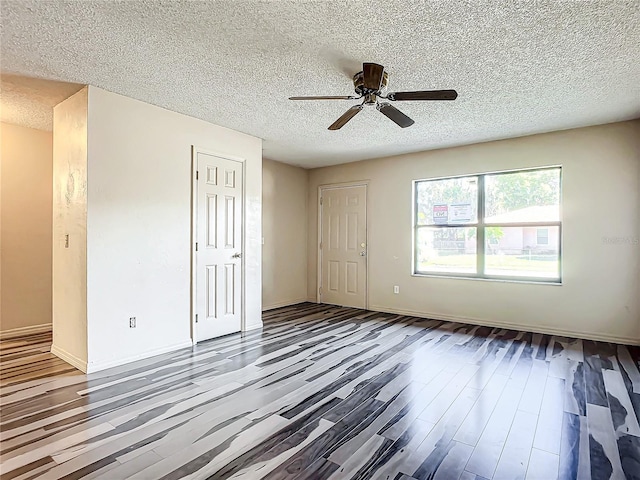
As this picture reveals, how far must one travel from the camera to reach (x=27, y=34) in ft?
7.64

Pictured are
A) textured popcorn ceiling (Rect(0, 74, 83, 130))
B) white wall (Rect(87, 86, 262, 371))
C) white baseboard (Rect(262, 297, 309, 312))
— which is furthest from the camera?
white baseboard (Rect(262, 297, 309, 312))

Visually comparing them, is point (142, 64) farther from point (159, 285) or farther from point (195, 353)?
point (195, 353)

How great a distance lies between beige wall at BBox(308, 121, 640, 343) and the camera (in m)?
4.01

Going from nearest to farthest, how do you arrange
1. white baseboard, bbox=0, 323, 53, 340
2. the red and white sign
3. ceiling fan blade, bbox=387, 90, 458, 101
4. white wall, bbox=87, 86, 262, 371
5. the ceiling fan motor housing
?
ceiling fan blade, bbox=387, 90, 458, 101 < the ceiling fan motor housing < white wall, bbox=87, 86, 262, 371 < white baseboard, bbox=0, 323, 53, 340 < the red and white sign

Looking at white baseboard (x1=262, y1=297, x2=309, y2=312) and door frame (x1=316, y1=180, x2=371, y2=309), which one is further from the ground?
door frame (x1=316, y1=180, x2=371, y2=309)

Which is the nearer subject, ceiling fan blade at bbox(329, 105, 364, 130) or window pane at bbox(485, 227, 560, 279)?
ceiling fan blade at bbox(329, 105, 364, 130)

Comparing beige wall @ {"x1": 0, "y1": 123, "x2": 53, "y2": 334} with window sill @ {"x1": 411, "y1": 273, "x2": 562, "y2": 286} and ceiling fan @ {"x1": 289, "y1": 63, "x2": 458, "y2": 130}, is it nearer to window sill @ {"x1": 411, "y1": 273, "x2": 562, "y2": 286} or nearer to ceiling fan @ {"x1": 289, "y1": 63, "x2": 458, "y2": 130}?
ceiling fan @ {"x1": 289, "y1": 63, "x2": 458, "y2": 130}

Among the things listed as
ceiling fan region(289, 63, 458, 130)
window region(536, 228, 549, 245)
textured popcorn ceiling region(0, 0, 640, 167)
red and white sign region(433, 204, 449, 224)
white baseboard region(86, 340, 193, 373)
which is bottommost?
white baseboard region(86, 340, 193, 373)

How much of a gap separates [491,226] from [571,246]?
0.95 m

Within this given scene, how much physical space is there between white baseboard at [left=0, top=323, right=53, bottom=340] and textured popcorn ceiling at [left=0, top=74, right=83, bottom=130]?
2485mm

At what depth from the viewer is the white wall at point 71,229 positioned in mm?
3182

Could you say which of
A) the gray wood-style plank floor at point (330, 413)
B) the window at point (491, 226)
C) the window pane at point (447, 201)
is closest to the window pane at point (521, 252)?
the window at point (491, 226)

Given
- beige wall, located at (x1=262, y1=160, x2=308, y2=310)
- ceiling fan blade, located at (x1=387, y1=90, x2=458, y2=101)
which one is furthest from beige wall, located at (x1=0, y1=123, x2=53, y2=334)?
ceiling fan blade, located at (x1=387, y1=90, x2=458, y2=101)

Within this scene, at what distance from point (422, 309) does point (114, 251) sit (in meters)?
4.20
